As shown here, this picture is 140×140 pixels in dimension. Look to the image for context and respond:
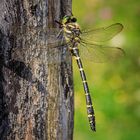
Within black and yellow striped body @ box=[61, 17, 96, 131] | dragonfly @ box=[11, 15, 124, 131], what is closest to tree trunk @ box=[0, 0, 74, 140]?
dragonfly @ box=[11, 15, 124, 131]

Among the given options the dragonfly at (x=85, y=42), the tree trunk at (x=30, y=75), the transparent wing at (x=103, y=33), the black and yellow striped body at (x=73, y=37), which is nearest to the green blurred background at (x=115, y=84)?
the dragonfly at (x=85, y=42)

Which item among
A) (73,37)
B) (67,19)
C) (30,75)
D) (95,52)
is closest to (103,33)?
(95,52)

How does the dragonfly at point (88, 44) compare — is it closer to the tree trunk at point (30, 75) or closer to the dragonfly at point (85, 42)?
the dragonfly at point (85, 42)

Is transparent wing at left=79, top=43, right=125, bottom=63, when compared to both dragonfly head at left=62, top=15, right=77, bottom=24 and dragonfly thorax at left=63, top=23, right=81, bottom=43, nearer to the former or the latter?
dragonfly thorax at left=63, top=23, right=81, bottom=43

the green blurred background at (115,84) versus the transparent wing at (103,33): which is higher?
the green blurred background at (115,84)

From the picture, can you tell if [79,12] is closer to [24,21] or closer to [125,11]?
[125,11]

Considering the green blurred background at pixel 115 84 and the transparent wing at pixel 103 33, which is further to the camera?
the green blurred background at pixel 115 84

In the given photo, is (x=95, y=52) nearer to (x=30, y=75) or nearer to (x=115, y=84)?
(x=30, y=75)

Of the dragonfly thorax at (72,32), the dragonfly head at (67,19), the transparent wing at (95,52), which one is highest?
the transparent wing at (95,52)

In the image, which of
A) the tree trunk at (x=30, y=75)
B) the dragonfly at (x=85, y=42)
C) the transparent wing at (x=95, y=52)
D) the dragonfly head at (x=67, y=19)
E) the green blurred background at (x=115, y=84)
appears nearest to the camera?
the tree trunk at (x=30, y=75)
